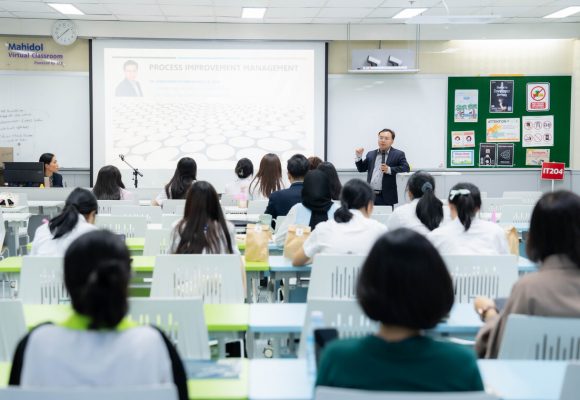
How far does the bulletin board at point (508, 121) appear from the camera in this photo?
36.3 feet

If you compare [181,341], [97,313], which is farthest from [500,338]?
[97,313]

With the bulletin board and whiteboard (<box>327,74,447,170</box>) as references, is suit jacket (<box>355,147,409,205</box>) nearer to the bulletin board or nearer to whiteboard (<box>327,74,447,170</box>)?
whiteboard (<box>327,74,447,170</box>)

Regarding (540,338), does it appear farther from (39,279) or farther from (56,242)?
(56,242)

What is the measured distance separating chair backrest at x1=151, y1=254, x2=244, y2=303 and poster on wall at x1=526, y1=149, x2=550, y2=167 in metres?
8.73

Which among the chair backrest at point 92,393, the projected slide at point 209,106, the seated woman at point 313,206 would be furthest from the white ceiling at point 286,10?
the chair backrest at point 92,393

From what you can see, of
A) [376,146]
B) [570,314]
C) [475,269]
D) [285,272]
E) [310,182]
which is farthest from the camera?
[376,146]

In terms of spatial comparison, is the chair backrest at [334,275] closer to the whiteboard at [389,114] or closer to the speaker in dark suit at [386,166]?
the speaker in dark suit at [386,166]

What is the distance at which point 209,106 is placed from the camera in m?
10.8

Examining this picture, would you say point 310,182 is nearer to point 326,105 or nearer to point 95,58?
point 326,105

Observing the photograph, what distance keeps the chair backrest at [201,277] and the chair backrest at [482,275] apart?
109 centimetres

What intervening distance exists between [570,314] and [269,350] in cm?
246

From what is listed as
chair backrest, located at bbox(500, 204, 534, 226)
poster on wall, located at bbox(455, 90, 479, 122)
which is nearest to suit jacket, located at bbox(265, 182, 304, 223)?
chair backrest, located at bbox(500, 204, 534, 226)

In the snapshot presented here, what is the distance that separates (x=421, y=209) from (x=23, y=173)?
6.10 m

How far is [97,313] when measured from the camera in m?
1.65
